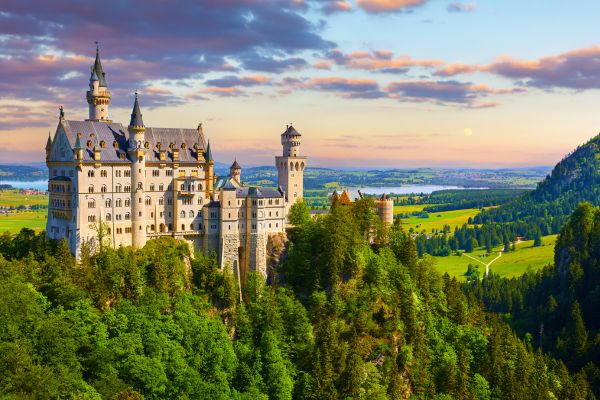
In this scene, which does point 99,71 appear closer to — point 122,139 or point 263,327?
point 122,139

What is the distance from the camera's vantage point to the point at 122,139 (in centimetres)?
10594

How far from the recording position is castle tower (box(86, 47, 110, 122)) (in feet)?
360

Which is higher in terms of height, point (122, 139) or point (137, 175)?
point (122, 139)

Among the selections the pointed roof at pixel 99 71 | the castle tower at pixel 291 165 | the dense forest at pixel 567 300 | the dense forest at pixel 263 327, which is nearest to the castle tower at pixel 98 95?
the pointed roof at pixel 99 71

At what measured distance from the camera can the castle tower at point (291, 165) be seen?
124 meters

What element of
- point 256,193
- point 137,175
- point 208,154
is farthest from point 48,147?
point 256,193

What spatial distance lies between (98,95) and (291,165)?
36.1m

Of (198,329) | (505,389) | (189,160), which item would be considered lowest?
(505,389)

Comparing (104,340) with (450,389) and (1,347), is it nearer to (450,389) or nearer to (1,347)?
(1,347)

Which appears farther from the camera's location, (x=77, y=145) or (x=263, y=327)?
Result: (x=263, y=327)

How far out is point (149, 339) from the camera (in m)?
87.2

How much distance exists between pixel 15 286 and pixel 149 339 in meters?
17.6

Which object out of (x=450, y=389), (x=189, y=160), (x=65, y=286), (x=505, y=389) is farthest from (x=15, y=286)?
(x=505, y=389)

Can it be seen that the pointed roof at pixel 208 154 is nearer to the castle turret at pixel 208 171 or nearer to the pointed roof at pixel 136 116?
the castle turret at pixel 208 171
